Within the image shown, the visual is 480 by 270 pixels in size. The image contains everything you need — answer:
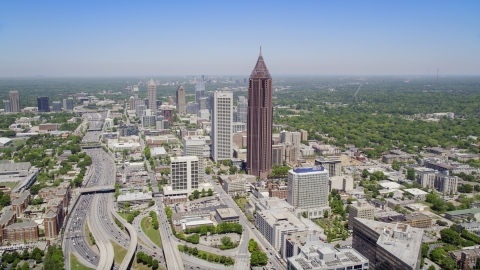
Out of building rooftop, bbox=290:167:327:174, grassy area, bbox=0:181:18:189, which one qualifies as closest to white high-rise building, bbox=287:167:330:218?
building rooftop, bbox=290:167:327:174

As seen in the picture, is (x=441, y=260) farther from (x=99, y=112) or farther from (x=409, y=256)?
(x=99, y=112)

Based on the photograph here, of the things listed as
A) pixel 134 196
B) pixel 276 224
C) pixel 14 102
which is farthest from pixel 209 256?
pixel 14 102

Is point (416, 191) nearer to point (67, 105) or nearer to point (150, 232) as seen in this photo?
point (150, 232)

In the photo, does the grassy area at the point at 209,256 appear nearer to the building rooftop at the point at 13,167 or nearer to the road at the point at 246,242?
the road at the point at 246,242

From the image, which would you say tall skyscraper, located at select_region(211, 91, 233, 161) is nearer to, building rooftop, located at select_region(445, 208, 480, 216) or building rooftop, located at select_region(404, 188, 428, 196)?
building rooftop, located at select_region(404, 188, 428, 196)

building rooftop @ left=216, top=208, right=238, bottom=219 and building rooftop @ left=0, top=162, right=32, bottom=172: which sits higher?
building rooftop @ left=0, top=162, right=32, bottom=172

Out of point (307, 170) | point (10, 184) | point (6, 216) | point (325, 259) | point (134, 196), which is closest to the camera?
point (325, 259)

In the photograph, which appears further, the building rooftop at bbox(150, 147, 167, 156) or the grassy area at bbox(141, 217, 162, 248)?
the building rooftop at bbox(150, 147, 167, 156)
